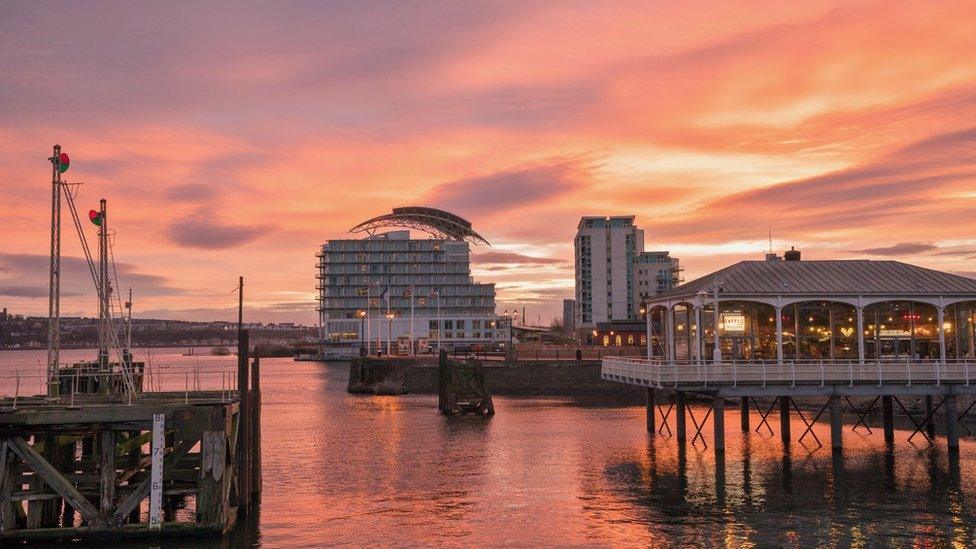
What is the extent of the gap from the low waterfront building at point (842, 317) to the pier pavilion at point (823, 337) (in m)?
0.06

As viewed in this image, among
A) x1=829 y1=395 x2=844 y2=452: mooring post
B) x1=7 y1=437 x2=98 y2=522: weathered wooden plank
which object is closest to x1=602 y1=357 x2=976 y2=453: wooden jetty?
x1=829 y1=395 x2=844 y2=452: mooring post

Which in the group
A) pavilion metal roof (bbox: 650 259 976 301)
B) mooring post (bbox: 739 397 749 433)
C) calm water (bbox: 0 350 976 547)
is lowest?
calm water (bbox: 0 350 976 547)

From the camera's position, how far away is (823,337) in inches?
1843

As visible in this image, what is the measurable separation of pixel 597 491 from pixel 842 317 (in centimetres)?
2011

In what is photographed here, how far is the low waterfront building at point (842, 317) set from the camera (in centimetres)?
4512

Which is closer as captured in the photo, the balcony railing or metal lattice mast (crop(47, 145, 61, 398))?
metal lattice mast (crop(47, 145, 61, 398))

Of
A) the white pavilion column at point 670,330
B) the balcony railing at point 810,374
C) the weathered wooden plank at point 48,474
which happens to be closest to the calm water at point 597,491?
the weathered wooden plank at point 48,474

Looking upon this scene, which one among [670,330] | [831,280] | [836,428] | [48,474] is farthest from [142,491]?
[831,280]

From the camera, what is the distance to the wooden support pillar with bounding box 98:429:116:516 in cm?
2636

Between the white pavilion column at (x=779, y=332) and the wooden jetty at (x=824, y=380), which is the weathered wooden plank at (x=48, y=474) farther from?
the white pavilion column at (x=779, y=332)

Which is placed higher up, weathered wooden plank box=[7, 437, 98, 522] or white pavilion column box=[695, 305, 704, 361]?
white pavilion column box=[695, 305, 704, 361]

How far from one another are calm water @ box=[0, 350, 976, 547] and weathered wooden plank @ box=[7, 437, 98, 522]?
120 inches

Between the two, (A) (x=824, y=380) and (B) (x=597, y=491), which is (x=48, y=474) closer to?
(B) (x=597, y=491)

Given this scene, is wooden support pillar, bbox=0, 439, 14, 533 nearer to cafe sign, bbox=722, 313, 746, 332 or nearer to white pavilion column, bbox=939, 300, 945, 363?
cafe sign, bbox=722, 313, 746, 332
